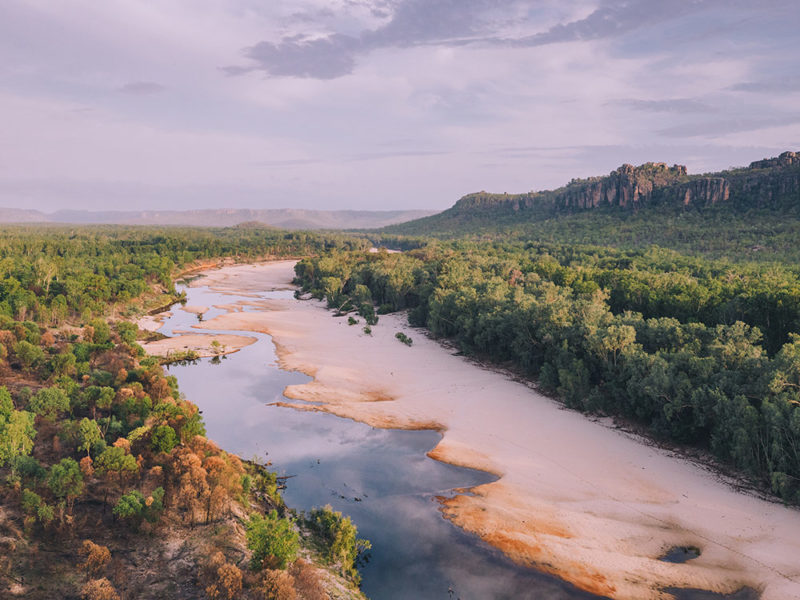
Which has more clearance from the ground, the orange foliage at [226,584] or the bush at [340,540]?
the orange foliage at [226,584]

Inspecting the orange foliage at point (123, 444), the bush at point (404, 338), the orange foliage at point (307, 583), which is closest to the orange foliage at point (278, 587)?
the orange foliage at point (307, 583)

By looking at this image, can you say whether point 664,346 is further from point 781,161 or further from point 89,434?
point 781,161

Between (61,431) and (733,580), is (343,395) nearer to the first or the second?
(61,431)

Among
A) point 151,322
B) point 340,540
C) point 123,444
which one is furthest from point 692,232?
point 123,444

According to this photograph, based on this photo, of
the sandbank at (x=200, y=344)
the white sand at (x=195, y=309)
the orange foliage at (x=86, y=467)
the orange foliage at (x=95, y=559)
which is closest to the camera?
the orange foliage at (x=95, y=559)

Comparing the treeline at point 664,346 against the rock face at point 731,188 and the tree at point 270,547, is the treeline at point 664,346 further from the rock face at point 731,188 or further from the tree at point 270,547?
the rock face at point 731,188
